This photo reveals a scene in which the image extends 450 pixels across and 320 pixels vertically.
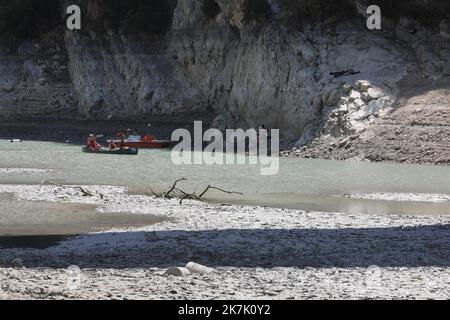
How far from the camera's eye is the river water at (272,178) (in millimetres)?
21781

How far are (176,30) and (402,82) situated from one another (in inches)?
867

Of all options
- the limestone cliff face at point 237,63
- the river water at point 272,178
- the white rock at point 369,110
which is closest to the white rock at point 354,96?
the limestone cliff face at point 237,63

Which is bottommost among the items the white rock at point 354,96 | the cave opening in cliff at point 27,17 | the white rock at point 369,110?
the white rock at point 369,110

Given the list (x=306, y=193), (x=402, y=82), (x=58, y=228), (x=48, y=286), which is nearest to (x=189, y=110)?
(x=402, y=82)

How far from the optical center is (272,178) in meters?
29.2

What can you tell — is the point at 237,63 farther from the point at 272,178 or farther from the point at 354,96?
the point at 272,178

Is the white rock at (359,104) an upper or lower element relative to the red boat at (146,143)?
upper

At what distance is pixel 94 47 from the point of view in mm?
64562

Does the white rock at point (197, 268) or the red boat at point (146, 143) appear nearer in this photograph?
the white rock at point (197, 268)

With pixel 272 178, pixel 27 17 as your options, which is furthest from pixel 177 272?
pixel 27 17

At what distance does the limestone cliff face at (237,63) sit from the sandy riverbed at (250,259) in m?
26.0

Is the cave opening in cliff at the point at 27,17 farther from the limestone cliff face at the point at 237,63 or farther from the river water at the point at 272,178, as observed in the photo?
the river water at the point at 272,178

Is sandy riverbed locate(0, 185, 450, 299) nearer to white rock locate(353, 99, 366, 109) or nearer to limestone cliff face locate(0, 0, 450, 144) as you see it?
white rock locate(353, 99, 366, 109)

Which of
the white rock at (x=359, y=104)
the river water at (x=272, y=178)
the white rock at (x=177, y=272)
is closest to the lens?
the white rock at (x=177, y=272)
